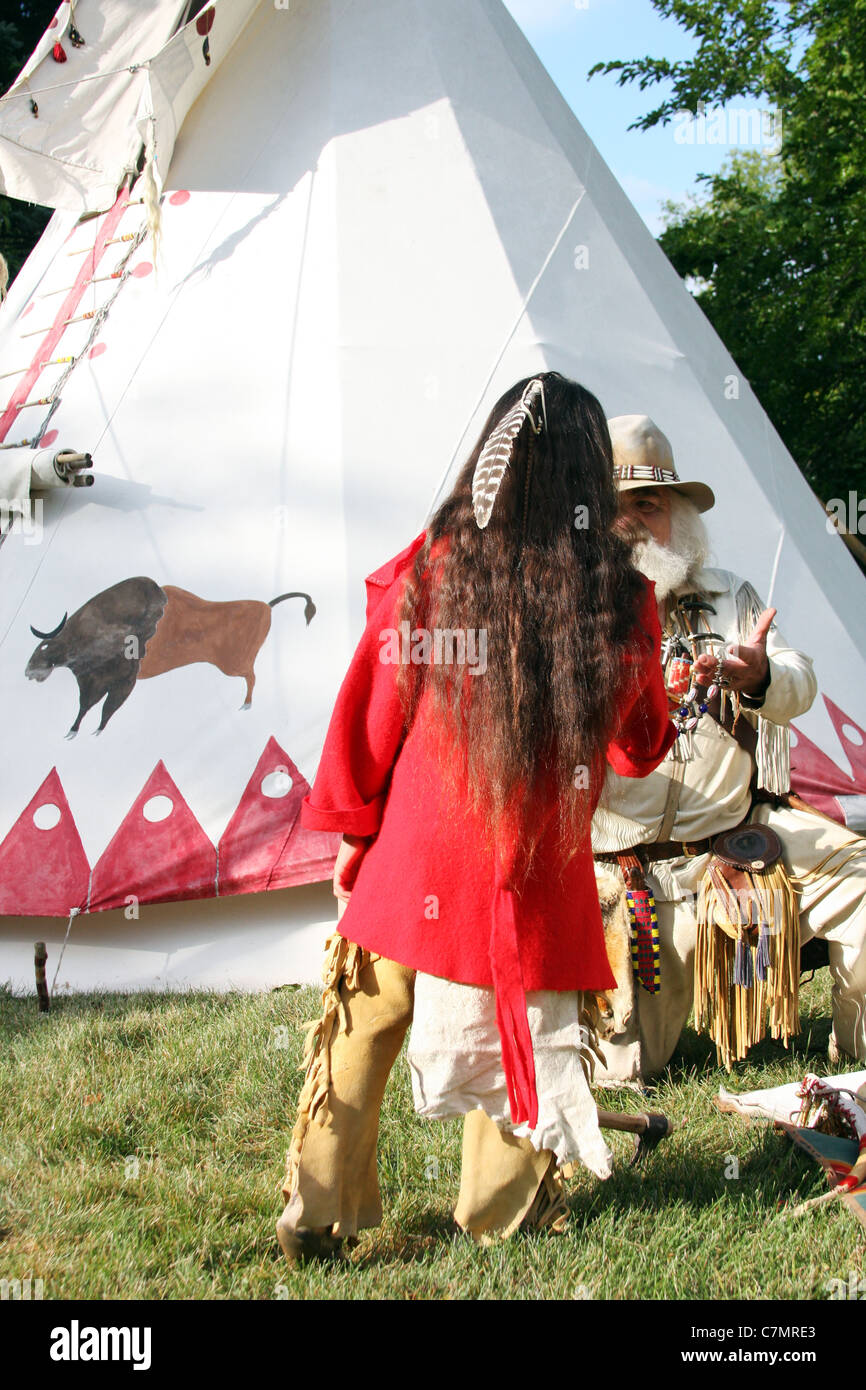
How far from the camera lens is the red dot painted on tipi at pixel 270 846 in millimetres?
3521

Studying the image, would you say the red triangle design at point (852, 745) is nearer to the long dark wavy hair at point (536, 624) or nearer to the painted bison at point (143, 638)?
the painted bison at point (143, 638)

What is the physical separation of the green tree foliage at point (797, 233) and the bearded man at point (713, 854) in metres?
6.96

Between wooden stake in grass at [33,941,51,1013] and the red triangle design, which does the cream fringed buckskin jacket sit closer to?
the red triangle design

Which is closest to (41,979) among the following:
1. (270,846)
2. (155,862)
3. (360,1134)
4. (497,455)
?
(155,862)

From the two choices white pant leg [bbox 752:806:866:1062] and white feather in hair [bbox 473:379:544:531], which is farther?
white pant leg [bbox 752:806:866:1062]

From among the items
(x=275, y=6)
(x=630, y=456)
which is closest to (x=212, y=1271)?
(x=630, y=456)

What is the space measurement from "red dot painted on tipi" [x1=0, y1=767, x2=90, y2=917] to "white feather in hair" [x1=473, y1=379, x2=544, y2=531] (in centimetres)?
219

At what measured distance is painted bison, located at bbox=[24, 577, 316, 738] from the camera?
149 inches

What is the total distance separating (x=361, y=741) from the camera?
2010mm

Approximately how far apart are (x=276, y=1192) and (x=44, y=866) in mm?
1626

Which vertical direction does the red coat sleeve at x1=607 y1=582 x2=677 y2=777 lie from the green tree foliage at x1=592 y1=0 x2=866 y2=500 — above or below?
below

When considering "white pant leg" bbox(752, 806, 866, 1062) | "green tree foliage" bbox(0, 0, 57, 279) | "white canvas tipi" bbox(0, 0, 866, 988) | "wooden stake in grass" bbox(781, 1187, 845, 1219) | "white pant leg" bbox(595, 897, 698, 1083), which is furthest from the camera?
"green tree foliage" bbox(0, 0, 57, 279)

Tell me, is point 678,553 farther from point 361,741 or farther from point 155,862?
point 155,862

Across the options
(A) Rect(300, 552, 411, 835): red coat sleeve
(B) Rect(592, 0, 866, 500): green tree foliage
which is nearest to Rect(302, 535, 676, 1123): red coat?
(A) Rect(300, 552, 411, 835): red coat sleeve
